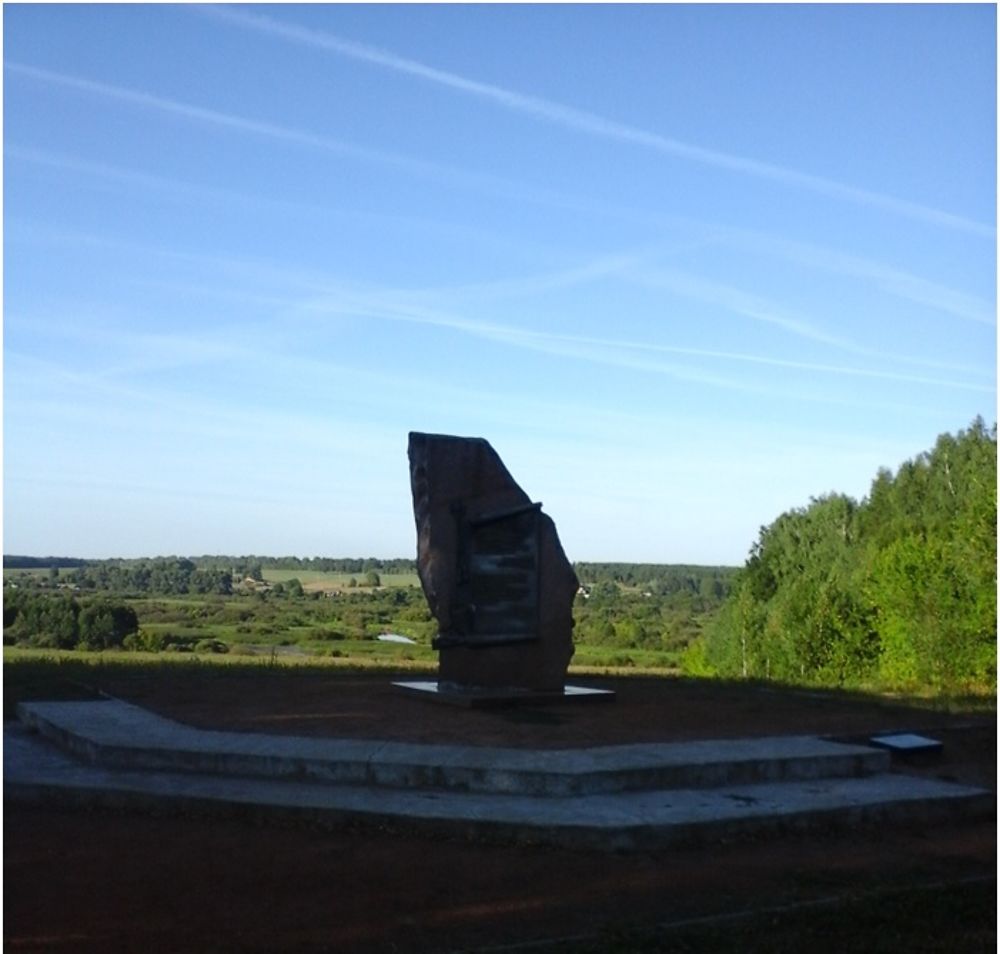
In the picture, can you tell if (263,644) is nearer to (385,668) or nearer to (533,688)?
(385,668)

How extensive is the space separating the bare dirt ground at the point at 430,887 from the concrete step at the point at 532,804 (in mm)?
150

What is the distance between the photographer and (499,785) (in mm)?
9461

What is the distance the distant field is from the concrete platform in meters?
78.1

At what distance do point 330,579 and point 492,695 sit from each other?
9310 centimetres

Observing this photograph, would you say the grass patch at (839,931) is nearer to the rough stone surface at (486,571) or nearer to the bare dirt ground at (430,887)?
the bare dirt ground at (430,887)

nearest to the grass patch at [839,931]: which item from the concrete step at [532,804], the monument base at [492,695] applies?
the concrete step at [532,804]

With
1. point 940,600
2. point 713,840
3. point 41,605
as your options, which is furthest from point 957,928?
point 41,605

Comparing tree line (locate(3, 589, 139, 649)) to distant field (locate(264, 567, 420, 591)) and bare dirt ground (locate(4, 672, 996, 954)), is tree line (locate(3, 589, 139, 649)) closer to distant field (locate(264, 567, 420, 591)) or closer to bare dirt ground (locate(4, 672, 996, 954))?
bare dirt ground (locate(4, 672, 996, 954))

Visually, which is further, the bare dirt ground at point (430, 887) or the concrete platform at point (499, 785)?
the concrete platform at point (499, 785)

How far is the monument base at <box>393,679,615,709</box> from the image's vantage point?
13.4 m

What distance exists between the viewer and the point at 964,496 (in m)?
45.6

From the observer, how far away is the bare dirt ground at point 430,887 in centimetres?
628

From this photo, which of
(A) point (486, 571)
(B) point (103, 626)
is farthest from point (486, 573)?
(B) point (103, 626)

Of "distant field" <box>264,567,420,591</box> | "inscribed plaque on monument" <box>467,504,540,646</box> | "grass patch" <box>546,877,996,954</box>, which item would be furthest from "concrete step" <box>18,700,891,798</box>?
"distant field" <box>264,567,420,591</box>
